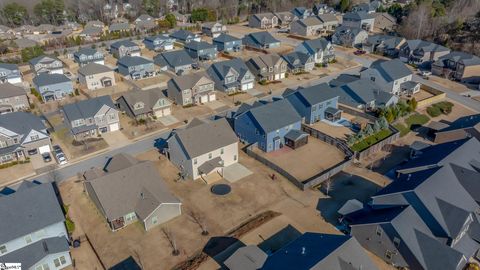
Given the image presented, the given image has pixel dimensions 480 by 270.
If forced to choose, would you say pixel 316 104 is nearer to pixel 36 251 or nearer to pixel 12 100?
pixel 36 251

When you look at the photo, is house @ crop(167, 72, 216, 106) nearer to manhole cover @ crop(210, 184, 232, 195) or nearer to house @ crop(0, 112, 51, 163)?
house @ crop(0, 112, 51, 163)

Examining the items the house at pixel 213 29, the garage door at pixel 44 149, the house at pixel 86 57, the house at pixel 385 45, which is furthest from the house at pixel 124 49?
the house at pixel 385 45

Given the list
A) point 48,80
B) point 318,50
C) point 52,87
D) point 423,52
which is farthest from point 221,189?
point 423,52

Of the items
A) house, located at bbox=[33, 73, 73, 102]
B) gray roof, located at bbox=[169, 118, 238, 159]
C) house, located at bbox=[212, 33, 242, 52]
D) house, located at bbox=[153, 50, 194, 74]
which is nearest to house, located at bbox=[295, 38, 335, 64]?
house, located at bbox=[212, 33, 242, 52]

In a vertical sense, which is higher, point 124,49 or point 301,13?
point 301,13

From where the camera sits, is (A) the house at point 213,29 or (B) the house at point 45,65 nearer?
(B) the house at point 45,65

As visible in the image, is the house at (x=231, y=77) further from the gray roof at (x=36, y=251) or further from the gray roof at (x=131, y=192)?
the gray roof at (x=36, y=251)
